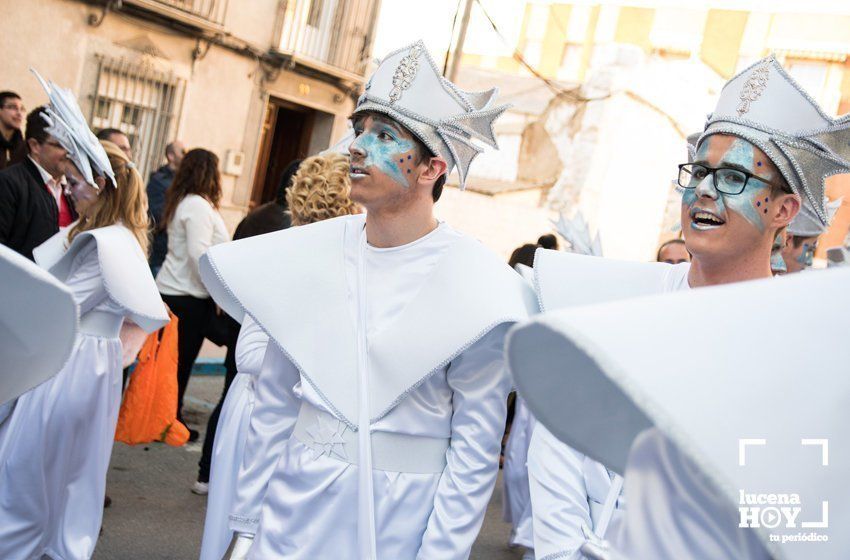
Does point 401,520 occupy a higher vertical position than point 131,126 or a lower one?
lower

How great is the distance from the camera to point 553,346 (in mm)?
1289

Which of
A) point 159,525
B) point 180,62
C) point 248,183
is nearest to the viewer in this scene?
point 159,525

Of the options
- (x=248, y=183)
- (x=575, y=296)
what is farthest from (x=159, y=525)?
(x=248, y=183)

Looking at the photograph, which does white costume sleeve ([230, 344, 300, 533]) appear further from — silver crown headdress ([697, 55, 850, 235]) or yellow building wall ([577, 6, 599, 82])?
yellow building wall ([577, 6, 599, 82])

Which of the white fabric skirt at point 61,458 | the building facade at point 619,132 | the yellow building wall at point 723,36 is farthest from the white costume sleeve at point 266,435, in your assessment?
the yellow building wall at point 723,36

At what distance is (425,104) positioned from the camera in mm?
3166

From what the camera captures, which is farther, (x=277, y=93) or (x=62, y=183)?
(x=277, y=93)

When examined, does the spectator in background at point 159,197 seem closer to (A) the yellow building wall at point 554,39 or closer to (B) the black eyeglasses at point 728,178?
(B) the black eyeglasses at point 728,178

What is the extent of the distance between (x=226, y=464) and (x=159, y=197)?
4.70m

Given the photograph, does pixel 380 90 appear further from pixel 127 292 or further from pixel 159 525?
pixel 159 525

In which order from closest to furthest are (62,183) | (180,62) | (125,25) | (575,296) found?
(575,296) → (62,183) → (125,25) → (180,62)

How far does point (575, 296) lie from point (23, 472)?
2855mm

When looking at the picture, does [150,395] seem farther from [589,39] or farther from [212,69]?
[589,39]

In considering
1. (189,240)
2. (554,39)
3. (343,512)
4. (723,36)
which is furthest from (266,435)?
(554,39)
